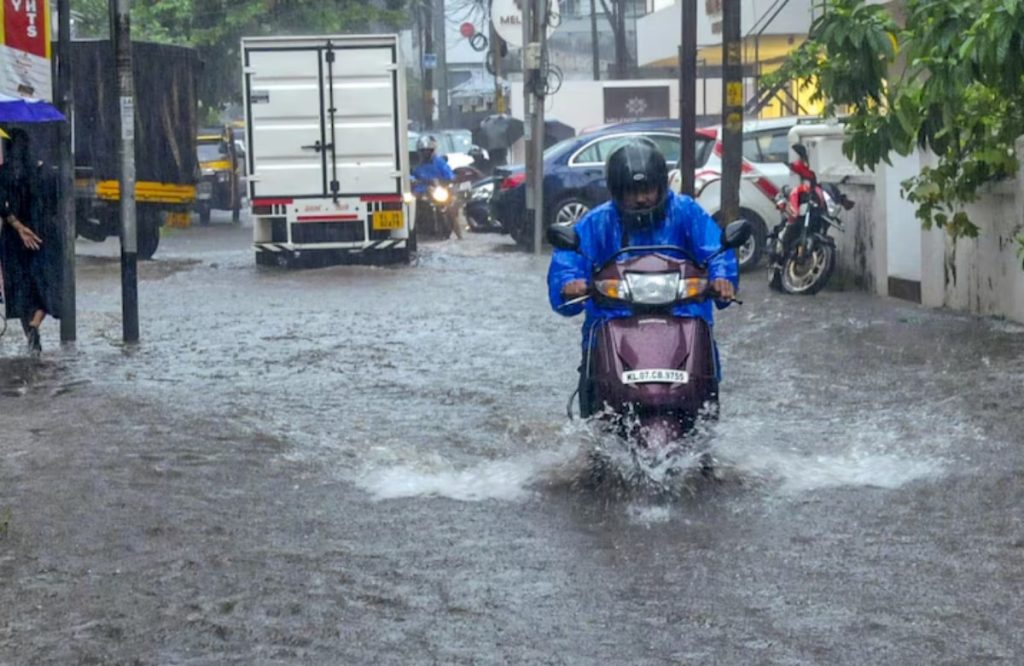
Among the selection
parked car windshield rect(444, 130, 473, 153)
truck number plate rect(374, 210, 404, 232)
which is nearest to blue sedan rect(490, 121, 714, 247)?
truck number plate rect(374, 210, 404, 232)

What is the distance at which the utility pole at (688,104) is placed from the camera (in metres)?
21.6

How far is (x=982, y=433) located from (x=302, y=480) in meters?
3.52

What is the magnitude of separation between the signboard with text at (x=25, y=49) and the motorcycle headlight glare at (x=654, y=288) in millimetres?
Result: 7033

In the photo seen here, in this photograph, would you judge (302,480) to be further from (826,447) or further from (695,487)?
(826,447)

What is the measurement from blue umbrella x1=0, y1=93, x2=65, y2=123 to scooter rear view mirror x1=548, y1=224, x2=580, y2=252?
561 centimetres

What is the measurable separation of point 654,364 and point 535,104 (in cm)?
2035

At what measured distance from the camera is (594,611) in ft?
19.8

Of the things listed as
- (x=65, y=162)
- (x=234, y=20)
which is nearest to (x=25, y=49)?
(x=65, y=162)

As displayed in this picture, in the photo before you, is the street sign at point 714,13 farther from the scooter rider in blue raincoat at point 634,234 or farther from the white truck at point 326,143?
the scooter rider in blue raincoat at point 634,234

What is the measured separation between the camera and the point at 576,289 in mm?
7867

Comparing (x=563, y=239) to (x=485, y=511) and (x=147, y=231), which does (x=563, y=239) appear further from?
(x=147, y=231)

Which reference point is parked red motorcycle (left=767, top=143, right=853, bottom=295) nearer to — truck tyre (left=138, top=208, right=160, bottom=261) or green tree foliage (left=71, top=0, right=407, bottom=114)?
truck tyre (left=138, top=208, right=160, bottom=261)

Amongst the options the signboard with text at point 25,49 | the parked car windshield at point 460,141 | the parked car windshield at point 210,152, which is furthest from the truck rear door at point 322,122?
the parked car windshield at point 460,141

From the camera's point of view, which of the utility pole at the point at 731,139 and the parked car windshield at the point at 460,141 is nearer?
the utility pole at the point at 731,139
